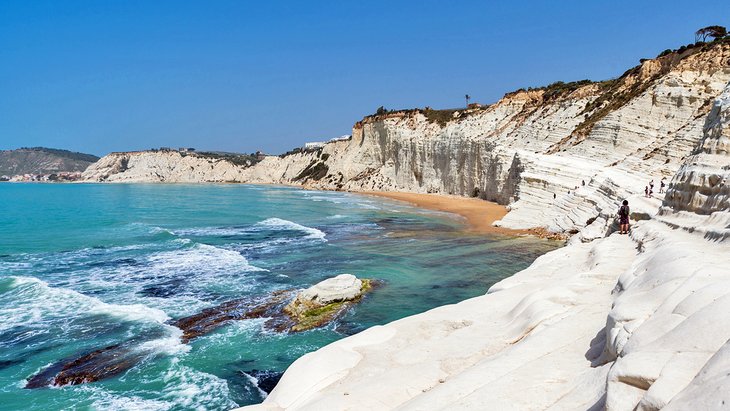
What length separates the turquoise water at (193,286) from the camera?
35.2 feet

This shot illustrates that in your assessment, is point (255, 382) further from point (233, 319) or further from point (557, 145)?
point (557, 145)

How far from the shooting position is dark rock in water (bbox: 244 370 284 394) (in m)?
10.3

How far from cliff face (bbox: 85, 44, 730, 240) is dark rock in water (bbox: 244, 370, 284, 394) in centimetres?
1552

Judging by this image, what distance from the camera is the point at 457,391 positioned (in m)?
5.67

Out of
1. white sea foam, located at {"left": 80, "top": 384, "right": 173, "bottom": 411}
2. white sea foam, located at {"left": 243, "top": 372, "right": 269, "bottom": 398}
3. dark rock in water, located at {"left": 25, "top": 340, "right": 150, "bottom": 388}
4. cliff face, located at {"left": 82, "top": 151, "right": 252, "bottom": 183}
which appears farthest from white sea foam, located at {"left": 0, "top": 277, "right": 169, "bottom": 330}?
cliff face, located at {"left": 82, "top": 151, "right": 252, "bottom": 183}

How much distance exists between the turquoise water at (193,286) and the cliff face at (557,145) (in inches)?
215

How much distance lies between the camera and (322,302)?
1526 centimetres

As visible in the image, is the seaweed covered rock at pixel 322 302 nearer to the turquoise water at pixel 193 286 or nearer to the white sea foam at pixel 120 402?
the turquoise water at pixel 193 286

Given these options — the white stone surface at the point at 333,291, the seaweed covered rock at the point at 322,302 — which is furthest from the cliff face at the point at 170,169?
the seaweed covered rock at the point at 322,302

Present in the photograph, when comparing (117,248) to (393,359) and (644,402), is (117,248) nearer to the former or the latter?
(393,359)

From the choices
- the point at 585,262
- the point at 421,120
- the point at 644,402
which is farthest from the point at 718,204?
the point at 421,120

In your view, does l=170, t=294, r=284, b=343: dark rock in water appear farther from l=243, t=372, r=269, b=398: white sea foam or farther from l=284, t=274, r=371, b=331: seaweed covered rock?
l=243, t=372, r=269, b=398: white sea foam

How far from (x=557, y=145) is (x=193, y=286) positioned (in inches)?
1573

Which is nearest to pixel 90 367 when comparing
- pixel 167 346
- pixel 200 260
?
pixel 167 346
